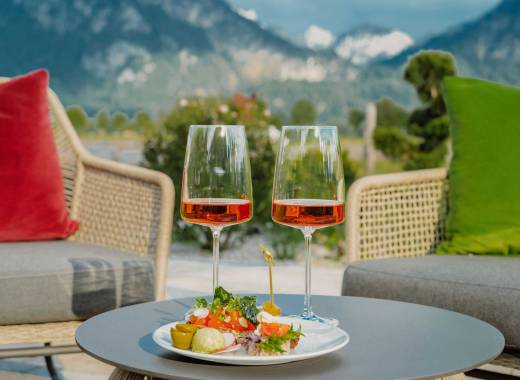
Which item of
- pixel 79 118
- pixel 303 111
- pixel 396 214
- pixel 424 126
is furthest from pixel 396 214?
pixel 303 111

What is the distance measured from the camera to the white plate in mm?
1002

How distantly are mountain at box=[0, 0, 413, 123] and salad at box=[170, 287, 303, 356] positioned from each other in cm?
727

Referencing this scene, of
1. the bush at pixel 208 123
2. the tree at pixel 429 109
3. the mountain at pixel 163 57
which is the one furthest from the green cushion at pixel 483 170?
the mountain at pixel 163 57

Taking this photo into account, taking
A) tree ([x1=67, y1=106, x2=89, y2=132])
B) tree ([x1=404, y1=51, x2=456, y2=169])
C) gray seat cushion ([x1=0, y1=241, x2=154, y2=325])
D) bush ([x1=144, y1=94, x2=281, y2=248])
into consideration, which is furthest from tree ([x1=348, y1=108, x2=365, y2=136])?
gray seat cushion ([x1=0, y1=241, x2=154, y2=325])

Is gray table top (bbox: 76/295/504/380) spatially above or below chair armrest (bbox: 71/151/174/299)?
below

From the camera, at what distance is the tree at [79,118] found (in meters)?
7.55

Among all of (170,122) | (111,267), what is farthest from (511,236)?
(170,122)

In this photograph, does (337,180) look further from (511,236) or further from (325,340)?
(511,236)

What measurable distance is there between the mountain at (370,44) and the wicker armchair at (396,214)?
6484 mm

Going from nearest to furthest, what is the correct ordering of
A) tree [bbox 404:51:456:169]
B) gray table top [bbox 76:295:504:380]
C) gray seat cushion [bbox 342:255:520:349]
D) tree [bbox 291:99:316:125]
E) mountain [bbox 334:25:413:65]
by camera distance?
gray table top [bbox 76:295:504:380] → gray seat cushion [bbox 342:255:520:349] → tree [bbox 404:51:456:169] → tree [bbox 291:99:316:125] → mountain [bbox 334:25:413:65]

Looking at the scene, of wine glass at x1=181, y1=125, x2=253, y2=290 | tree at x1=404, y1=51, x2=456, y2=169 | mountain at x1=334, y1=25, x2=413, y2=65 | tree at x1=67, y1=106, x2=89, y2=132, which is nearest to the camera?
wine glass at x1=181, y1=125, x2=253, y2=290

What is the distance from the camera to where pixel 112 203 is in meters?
2.33

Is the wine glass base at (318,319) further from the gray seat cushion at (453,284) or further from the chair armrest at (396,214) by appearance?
the chair armrest at (396,214)

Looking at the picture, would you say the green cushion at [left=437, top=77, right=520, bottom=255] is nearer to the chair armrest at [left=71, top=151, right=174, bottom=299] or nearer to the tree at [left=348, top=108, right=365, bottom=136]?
the chair armrest at [left=71, top=151, right=174, bottom=299]
